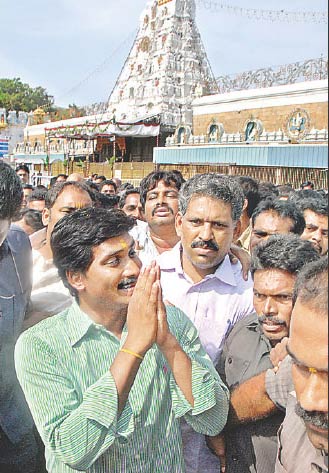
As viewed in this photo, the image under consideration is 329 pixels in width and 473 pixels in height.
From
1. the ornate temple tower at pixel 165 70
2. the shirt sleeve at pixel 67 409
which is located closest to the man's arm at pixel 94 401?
the shirt sleeve at pixel 67 409

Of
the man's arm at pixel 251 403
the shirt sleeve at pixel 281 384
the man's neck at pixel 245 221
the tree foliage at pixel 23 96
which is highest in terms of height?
the tree foliage at pixel 23 96

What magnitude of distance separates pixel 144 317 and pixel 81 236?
411 millimetres

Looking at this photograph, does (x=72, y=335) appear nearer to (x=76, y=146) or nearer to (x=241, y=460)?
(x=241, y=460)

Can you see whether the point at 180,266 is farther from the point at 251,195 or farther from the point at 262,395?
the point at 251,195

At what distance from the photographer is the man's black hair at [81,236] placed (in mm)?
1559

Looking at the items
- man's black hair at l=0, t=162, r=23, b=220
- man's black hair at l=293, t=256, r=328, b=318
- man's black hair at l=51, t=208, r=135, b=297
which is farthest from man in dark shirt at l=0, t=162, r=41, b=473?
man's black hair at l=293, t=256, r=328, b=318

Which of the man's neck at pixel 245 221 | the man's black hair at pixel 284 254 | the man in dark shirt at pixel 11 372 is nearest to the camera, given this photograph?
the man's black hair at pixel 284 254

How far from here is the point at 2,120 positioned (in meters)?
36.7

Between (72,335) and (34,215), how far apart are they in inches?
107

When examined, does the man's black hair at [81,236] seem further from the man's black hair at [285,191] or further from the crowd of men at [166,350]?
the man's black hair at [285,191]

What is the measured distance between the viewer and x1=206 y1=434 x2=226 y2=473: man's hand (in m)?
1.71

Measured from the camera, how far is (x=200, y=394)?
4.62 ft

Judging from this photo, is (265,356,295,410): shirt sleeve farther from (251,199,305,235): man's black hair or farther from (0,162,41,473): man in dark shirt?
(251,199,305,235): man's black hair

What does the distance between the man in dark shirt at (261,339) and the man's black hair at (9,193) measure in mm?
1017
